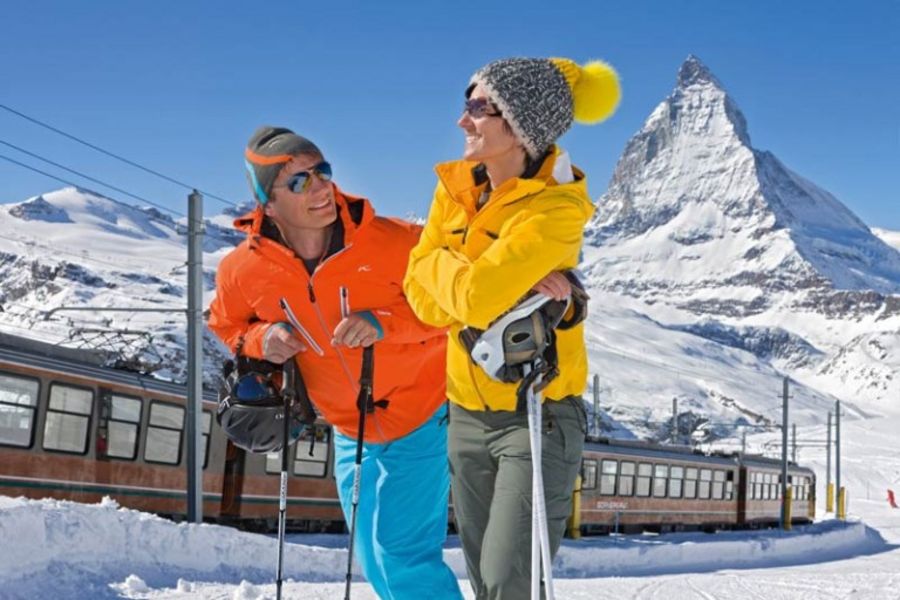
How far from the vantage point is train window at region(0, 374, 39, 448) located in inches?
525

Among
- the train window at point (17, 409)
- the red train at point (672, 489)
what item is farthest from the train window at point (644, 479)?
the train window at point (17, 409)

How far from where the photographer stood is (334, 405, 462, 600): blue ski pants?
3.88m

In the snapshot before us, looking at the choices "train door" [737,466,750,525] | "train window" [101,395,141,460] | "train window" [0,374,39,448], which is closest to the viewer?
"train window" [0,374,39,448]

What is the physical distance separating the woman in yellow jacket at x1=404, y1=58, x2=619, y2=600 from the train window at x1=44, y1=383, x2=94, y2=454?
11725 millimetres

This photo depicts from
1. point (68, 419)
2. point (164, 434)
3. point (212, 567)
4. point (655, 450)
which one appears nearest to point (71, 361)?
point (68, 419)

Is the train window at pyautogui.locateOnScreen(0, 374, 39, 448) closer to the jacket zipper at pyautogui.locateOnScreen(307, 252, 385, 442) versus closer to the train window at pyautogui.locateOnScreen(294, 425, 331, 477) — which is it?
the train window at pyautogui.locateOnScreen(294, 425, 331, 477)

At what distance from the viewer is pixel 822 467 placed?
93.9 meters

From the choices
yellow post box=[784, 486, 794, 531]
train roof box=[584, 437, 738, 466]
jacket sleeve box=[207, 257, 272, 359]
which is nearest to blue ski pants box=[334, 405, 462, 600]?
jacket sleeve box=[207, 257, 272, 359]

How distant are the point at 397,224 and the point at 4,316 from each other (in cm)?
14661

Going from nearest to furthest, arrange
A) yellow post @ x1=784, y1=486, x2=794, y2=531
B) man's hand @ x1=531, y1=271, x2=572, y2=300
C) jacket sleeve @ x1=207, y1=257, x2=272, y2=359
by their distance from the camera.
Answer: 1. man's hand @ x1=531, y1=271, x2=572, y2=300
2. jacket sleeve @ x1=207, y1=257, x2=272, y2=359
3. yellow post @ x1=784, y1=486, x2=794, y2=531

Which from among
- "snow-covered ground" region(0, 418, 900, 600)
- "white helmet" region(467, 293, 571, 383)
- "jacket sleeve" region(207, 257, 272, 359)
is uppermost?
"jacket sleeve" region(207, 257, 272, 359)

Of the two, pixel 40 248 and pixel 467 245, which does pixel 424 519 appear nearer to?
pixel 467 245

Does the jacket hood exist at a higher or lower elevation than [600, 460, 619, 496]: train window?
higher

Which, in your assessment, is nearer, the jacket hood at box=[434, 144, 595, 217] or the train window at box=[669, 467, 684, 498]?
the jacket hood at box=[434, 144, 595, 217]
